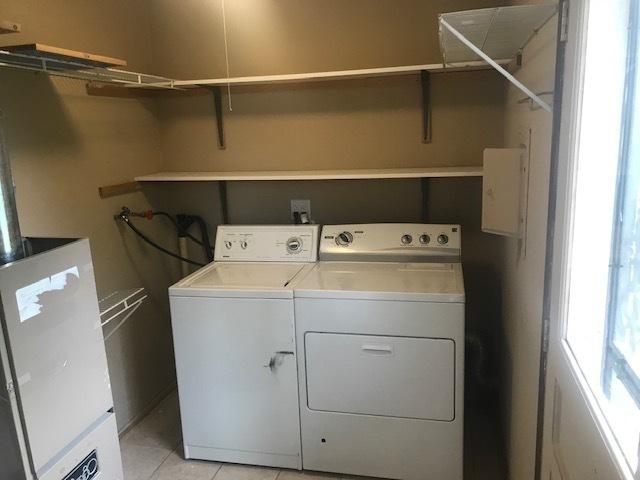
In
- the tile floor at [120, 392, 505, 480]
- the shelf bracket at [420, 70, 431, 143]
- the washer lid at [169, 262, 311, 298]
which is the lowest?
the tile floor at [120, 392, 505, 480]

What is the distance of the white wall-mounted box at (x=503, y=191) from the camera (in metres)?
1.79

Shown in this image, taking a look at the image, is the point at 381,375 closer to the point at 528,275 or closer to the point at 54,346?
the point at 528,275

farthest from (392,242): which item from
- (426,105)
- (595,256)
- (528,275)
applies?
(595,256)

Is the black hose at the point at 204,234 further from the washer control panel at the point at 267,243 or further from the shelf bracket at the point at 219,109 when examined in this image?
the shelf bracket at the point at 219,109

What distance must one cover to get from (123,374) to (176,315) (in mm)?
600

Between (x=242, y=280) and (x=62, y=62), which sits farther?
(x=242, y=280)

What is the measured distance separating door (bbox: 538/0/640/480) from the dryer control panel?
111 cm

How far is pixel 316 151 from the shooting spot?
2789 mm

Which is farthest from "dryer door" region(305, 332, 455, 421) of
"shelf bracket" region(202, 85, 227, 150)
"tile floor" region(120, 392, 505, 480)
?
"shelf bracket" region(202, 85, 227, 150)

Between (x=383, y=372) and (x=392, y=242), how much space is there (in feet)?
2.22

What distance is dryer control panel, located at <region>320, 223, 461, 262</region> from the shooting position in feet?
8.07

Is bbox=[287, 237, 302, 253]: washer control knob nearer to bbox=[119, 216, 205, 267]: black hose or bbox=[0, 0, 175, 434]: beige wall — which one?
bbox=[119, 216, 205, 267]: black hose

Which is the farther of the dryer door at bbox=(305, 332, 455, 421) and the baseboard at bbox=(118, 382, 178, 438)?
the baseboard at bbox=(118, 382, 178, 438)

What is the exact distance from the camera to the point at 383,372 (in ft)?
6.91
